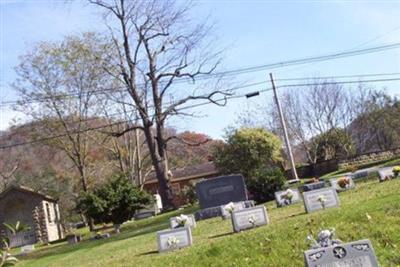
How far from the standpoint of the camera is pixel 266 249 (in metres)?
8.12

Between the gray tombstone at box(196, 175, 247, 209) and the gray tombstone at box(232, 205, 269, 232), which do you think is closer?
the gray tombstone at box(232, 205, 269, 232)

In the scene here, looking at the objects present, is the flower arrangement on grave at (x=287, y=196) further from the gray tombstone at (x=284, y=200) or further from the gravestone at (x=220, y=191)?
the gravestone at (x=220, y=191)

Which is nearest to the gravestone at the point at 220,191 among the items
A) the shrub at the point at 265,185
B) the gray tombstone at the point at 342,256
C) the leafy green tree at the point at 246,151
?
the shrub at the point at 265,185

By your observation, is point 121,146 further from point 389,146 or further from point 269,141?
point 389,146

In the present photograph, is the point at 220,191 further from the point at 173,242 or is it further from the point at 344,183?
the point at 173,242

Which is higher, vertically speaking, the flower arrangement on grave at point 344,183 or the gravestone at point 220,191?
the gravestone at point 220,191

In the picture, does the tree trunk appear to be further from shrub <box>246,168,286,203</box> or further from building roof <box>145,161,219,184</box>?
building roof <box>145,161,219,184</box>

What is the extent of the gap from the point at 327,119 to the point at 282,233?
141 feet

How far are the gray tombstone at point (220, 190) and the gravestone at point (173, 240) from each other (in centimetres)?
1179

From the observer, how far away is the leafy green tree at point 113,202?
25125 millimetres

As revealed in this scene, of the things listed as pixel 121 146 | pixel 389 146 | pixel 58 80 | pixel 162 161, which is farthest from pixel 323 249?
pixel 389 146

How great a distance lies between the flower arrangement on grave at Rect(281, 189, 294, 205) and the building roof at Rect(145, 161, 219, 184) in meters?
41.4

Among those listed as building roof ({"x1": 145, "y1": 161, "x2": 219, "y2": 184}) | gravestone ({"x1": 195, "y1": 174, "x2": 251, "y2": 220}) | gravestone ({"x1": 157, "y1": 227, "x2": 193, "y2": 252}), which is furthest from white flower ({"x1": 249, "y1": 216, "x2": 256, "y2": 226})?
building roof ({"x1": 145, "y1": 161, "x2": 219, "y2": 184})

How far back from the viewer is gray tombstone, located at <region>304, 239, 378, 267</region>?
16.0ft
